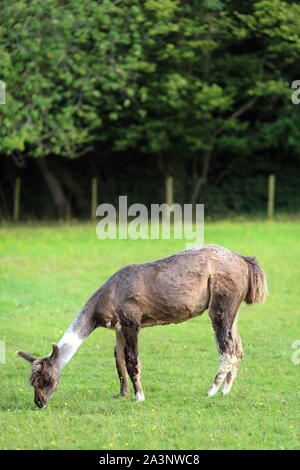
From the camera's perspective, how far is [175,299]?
9.92 m

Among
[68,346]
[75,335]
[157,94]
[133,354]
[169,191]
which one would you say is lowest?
[133,354]

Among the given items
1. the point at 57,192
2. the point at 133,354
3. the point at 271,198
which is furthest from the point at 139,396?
the point at 57,192

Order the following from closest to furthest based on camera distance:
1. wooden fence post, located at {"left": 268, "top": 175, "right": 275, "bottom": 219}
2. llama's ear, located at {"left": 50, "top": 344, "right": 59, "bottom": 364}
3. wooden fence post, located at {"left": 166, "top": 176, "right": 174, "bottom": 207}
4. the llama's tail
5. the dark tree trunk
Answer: llama's ear, located at {"left": 50, "top": 344, "right": 59, "bottom": 364}
the llama's tail
wooden fence post, located at {"left": 166, "top": 176, "right": 174, "bottom": 207}
wooden fence post, located at {"left": 268, "top": 175, "right": 275, "bottom": 219}
the dark tree trunk

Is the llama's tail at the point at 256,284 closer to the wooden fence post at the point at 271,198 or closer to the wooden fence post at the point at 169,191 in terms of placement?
the wooden fence post at the point at 169,191

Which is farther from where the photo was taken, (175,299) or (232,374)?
(232,374)

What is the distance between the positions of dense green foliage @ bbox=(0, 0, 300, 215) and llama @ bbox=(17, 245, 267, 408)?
15.4 metres

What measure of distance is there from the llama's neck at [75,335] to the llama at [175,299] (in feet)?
0.04

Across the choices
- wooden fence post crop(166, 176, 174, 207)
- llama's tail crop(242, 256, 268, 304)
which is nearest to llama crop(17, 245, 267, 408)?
llama's tail crop(242, 256, 268, 304)

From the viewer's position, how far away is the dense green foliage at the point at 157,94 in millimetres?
26078

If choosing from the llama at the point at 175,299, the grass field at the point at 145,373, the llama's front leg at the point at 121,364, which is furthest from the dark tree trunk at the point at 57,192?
the llama at the point at 175,299

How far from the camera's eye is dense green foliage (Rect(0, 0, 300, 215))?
2608cm

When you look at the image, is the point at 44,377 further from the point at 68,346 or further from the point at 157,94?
the point at 157,94

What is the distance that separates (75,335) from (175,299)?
3.97 feet

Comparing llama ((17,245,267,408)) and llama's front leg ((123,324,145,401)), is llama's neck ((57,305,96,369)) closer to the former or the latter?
llama ((17,245,267,408))
